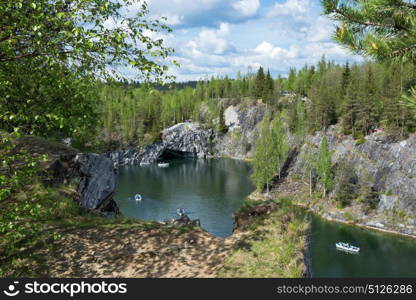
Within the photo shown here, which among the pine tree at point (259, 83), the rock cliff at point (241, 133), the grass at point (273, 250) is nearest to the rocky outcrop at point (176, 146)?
the rock cliff at point (241, 133)

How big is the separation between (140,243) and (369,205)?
199 feet

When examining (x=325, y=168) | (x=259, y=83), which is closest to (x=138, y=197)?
(x=325, y=168)

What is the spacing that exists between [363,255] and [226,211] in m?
25.7

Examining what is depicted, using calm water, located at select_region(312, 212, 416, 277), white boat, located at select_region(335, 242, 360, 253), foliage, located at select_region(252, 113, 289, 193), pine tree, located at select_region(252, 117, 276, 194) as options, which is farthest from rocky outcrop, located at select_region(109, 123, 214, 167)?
white boat, located at select_region(335, 242, 360, 253)

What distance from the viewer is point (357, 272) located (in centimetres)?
4088

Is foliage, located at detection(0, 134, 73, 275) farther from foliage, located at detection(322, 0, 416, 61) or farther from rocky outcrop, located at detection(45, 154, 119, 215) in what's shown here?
foliage, located at detection(322, 0, 416, 61)

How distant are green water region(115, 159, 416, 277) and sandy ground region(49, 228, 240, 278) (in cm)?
485

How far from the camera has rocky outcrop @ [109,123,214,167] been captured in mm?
127188

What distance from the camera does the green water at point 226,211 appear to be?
42938 millimetres

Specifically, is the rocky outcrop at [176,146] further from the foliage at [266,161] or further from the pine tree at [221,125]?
the foliage at [266,161]

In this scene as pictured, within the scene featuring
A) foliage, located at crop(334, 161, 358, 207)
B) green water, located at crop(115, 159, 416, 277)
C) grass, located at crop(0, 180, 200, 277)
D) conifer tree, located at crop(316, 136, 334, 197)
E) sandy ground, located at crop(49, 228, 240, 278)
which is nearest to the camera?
grass, located at crop(0, 180, 200, 277)

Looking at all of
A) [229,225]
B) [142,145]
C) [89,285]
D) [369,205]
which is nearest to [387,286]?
[89,285]

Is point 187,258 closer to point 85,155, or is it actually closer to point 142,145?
point 85,155

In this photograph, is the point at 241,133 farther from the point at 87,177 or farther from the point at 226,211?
the point at 87,177
